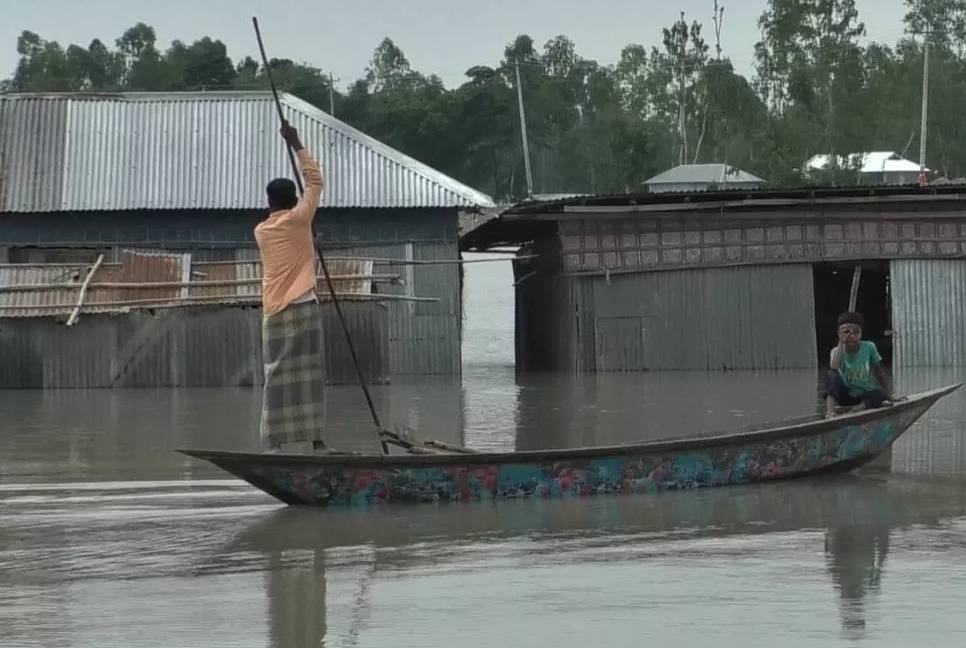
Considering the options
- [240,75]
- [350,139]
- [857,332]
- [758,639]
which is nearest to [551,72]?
[240,75]

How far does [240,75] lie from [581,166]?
14948 millimetres

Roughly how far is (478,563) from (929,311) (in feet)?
57.8

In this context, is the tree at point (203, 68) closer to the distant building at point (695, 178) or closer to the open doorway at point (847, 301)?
the distant building at point (695, 178)

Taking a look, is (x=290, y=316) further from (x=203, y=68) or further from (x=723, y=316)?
(x=203, y=68)

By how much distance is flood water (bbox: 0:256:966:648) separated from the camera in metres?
6.36

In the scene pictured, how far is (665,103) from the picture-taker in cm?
6469

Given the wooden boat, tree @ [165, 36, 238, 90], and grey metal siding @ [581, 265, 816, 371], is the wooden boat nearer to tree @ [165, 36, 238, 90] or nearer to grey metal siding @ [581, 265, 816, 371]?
grey metal siding @ [581, 265, 816, 371]

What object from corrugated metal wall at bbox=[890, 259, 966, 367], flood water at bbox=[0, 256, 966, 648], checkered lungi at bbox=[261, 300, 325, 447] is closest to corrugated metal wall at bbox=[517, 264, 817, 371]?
corrugated metal wall at bbox=[890, 259, 966, 367]

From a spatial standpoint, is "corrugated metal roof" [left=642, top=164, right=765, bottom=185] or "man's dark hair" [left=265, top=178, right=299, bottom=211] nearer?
"man's dark hair" [left=265, top=178, right=299, bottom=211]

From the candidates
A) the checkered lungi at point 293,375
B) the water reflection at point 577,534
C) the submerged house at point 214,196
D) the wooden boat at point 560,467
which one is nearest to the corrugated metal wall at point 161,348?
the submerged house at point 214,196

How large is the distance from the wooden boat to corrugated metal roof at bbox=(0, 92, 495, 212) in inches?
553

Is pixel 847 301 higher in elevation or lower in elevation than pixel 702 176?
lower

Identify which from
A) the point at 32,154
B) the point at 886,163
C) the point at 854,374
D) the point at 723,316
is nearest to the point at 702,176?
the point at 886,163

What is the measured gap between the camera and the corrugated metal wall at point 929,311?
77.8ft
